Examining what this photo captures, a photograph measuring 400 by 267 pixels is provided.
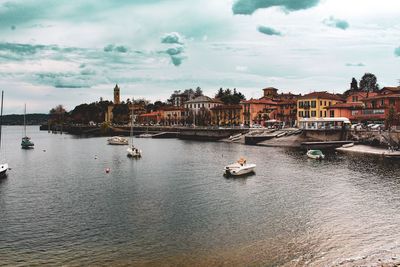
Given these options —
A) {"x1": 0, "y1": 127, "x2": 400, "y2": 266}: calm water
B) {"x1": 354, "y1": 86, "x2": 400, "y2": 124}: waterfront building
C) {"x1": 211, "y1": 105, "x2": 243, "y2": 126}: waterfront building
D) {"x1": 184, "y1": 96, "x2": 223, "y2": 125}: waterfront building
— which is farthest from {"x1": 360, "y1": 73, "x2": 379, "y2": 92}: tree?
{"x1": 0, "y1": 127, "x2": 400, "y2": 266}: calm water

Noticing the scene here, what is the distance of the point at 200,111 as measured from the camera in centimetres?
17925

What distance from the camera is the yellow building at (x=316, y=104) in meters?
125

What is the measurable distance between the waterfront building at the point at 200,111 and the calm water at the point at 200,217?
119 m

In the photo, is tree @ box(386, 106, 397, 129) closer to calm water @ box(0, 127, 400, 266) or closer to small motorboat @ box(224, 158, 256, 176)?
calm water @ box(0, 127, 400, 266)

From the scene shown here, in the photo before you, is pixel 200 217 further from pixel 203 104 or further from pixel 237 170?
pixel 203 104

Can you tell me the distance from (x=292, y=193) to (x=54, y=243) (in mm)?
24731

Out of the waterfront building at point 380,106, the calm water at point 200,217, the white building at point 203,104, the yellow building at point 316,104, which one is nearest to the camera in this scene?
the calm water at point 200,217

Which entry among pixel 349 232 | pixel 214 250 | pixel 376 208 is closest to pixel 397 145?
pixel 376 208

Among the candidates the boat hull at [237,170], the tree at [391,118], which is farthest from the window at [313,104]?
the boat hull at [237,170]

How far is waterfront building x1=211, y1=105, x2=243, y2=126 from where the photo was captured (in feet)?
533

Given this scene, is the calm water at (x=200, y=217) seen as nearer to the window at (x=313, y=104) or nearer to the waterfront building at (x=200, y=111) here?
the window at (x=313, y=104)

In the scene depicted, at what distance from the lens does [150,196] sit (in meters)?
40.1

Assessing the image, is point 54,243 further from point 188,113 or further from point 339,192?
point 188,113

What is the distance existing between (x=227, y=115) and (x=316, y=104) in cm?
4918
